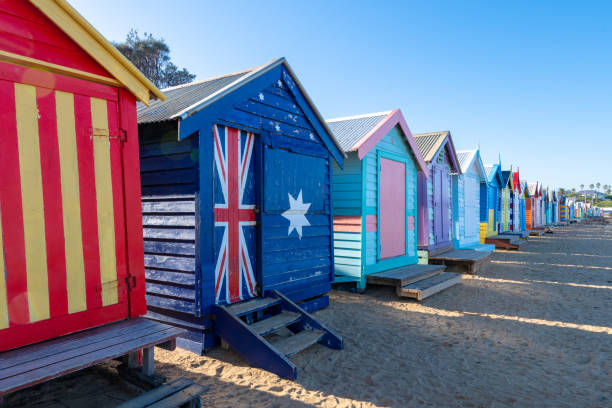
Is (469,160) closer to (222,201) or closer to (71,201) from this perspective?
(222,201)

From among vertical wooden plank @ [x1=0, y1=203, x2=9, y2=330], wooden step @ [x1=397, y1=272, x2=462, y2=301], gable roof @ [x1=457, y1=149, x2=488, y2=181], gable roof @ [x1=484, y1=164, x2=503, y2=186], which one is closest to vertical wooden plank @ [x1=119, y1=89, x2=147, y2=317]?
vertical wooden plank @ [x1=0, y1=203, x2=9, y2=330]

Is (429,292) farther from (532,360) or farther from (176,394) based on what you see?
(176,394)

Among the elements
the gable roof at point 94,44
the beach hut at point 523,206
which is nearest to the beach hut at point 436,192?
the gable roof at point 94,44

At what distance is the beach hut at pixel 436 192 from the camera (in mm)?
11047

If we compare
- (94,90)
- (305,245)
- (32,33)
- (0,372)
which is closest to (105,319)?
(0,372)

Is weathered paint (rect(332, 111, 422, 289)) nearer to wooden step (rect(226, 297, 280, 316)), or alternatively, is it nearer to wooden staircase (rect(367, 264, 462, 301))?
wooden staircase (rect(367, 264, 462, 301))

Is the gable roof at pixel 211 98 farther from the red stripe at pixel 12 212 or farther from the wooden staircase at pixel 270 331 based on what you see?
the wooden staircase at pixel 270 331

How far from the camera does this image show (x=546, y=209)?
4119cm

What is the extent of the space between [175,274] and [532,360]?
4.62 meters

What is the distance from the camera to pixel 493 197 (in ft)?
63.9

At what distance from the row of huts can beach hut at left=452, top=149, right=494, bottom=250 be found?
5.61m

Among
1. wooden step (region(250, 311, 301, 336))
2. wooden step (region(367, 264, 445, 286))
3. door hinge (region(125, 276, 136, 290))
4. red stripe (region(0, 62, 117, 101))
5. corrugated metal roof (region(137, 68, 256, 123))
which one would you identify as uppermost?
corrugated metal roof (region(137, 68, 256, 123))

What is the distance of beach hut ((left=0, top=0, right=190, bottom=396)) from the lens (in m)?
2.92

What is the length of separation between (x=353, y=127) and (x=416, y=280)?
151 inches
